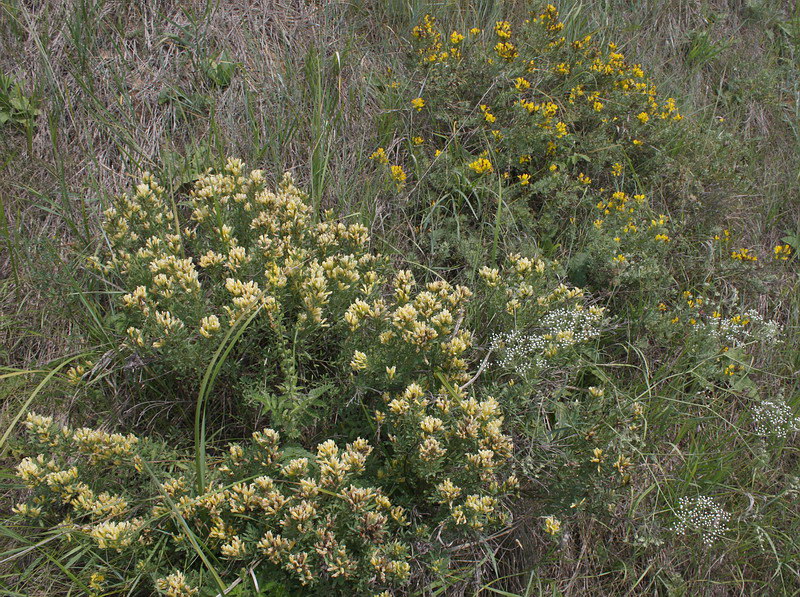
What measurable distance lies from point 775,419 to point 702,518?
712 millimetres

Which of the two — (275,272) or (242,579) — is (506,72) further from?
(242,579)

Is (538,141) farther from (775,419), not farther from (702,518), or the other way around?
(702,518)

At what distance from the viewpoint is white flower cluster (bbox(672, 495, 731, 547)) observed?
2.34 meters

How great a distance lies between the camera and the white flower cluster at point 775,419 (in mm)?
2650

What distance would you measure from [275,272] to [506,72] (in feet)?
7.08

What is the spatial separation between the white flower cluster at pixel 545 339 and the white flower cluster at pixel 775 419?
0.87m

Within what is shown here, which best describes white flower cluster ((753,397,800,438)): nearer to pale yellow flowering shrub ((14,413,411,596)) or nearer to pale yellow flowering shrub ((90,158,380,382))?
pale yellow flowering shrub ((14,413,411,596))

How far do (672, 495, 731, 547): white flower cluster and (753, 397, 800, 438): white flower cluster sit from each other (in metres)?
0.46

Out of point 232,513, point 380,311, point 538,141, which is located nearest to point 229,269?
point 380,311

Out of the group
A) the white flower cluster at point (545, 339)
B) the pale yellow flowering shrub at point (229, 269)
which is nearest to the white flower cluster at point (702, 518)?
the white flower cluster at point (545, 339)

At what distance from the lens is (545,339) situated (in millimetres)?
2496

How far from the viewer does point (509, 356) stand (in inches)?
96.9

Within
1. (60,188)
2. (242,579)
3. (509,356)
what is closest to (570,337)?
(509,356)

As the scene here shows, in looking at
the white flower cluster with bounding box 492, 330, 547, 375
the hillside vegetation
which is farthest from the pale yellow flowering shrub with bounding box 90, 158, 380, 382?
the white flower cluster with bounding box 492, 330, 547, 375
